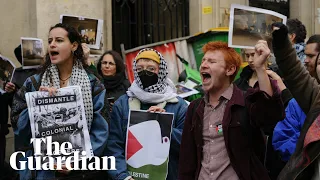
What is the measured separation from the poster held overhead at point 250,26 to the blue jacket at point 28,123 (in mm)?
1091

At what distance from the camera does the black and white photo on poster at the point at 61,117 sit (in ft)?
10.6

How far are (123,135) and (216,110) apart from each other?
3.09ft

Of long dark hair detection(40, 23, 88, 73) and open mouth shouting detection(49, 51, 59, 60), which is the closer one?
open mouth shouting detection(49, 51, 59, 60)

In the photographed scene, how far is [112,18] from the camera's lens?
808cm

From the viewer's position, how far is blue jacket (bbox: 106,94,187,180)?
11.3 ft

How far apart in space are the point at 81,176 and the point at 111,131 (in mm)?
446

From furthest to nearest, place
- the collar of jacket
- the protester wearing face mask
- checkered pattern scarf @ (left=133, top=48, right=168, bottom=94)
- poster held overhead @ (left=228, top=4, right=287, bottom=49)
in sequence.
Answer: checkered pattern scarf @ (left=133, top=48, right=168, bottom=94), the protester wearing face mask, poster held overhead @ (left=228, top=4, right=287, bottom=49), the collar of jacket

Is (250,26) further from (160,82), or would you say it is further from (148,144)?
(148,144)

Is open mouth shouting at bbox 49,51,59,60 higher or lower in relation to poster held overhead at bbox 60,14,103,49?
lower

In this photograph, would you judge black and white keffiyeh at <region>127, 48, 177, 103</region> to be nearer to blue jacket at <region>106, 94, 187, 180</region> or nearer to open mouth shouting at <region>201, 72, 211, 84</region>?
blue jacket at <region>106, 94, 187, 180</region>

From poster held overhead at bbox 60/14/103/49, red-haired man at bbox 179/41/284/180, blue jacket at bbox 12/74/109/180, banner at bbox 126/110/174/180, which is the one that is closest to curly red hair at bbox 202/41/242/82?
red-haired man at bbox 179/41/284/180

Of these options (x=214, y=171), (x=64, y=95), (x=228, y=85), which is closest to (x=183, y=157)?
(x=214, y=171)

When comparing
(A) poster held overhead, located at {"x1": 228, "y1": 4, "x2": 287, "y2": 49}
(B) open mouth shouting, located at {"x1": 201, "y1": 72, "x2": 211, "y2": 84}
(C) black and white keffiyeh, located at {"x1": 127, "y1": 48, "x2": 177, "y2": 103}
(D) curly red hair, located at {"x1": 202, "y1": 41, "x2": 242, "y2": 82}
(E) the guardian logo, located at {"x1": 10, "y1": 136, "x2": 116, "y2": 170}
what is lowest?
(E) the guardian logo, located at {"x1": 10, "y1": 136, "x2": 116, "y2": 170}

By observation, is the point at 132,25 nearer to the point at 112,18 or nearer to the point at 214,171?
the point at 112,18
